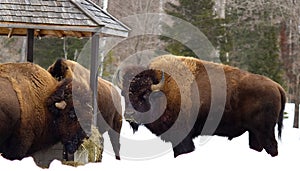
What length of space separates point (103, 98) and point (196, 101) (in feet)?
5.73

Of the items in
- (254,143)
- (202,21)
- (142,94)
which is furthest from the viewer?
(202,21)

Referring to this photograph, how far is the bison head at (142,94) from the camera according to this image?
978cm

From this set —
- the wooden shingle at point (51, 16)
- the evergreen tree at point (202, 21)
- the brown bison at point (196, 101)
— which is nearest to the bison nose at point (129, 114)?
the brown bison at point (196, 101)

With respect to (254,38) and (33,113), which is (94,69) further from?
(254,38)

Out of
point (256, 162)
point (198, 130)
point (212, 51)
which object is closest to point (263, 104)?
point (198, 130)

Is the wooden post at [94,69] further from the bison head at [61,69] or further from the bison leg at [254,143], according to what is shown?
the bison leg at [254,143]

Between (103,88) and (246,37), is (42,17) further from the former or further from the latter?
(246,37)

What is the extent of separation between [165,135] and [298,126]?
9.80 m

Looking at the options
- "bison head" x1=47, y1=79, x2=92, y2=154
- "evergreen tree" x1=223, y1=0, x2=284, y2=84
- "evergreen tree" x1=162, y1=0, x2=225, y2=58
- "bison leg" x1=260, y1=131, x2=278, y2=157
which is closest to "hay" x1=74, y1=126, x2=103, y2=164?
"bison head" x1=47, y1=79, x2=92, y2=154

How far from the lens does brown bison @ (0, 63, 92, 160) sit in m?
7.52

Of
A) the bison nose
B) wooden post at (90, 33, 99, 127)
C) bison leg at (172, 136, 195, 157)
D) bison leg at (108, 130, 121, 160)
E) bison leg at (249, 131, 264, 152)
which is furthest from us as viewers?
bison leg at (249, 131, 264, 152)

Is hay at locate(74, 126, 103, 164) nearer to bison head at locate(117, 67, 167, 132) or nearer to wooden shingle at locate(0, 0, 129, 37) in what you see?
bison head at locate(117, 67, 167, 132)

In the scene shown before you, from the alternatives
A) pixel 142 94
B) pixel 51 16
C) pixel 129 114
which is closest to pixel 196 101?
pixel 142 94

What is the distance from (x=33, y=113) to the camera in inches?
312
